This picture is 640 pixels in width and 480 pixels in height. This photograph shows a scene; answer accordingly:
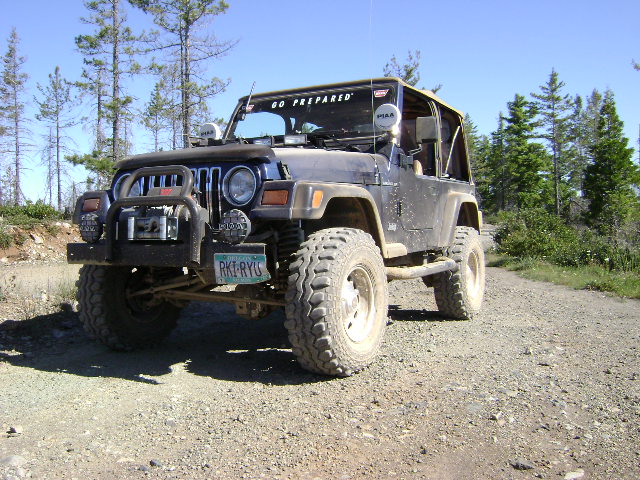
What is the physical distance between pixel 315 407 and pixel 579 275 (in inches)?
357

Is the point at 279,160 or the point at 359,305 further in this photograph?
the point at 359,305

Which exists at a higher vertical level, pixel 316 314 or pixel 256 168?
pixel 256 168

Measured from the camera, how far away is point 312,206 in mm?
3764

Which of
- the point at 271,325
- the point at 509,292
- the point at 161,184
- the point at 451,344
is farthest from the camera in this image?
the point at 509,292

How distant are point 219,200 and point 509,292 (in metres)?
6.41

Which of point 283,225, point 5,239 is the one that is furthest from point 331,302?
point 5,239

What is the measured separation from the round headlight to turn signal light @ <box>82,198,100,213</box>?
3.81 feet

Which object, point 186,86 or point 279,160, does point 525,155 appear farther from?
point 279,160

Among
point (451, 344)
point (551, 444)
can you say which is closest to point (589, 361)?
point (451, 344)

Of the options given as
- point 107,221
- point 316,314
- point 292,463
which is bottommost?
point 292,463

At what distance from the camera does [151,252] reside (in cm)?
393

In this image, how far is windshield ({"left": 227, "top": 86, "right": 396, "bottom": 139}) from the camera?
544 cm

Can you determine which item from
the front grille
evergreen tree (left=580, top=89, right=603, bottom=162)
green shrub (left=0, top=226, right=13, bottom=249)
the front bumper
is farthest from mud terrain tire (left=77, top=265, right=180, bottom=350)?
evergreen tree (left=580, top=89, right=603, bottom=162)

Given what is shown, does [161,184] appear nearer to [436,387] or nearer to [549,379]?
[436,387]
